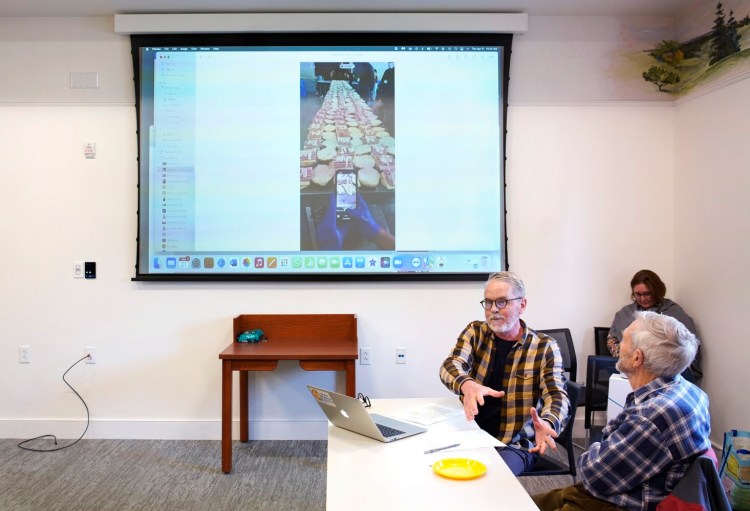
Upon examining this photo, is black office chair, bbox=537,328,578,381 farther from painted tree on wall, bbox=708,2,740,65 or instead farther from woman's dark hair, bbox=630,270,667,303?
painted tree on wall, bbox=708,2,740,65

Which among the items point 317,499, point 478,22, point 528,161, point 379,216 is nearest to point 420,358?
point 379,216

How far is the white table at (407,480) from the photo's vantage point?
150cm

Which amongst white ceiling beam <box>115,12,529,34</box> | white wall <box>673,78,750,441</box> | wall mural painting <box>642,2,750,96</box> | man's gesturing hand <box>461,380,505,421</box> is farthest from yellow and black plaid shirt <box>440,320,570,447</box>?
white ceiling beam <box>115,12,529,34</box>

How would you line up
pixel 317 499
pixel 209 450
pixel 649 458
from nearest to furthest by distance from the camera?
1. pixel 649 458
2. pixel 317 499
3. pixel 209 450

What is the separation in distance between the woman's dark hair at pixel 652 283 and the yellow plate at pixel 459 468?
2629 millimetres

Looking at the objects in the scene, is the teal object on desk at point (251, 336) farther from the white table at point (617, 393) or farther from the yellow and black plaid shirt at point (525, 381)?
the white table at point (617, 393)

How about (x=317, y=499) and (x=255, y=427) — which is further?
(x=255, y=427)

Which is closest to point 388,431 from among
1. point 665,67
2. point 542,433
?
point 542,433

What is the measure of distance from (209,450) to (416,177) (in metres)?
2.29

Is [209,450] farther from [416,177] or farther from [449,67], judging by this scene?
[449,67]

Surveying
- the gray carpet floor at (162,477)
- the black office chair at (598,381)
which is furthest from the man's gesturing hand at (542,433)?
the black office chair at (598,381)

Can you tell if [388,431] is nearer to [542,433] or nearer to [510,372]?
[542,433]

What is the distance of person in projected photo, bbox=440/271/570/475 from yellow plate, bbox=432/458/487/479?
46 cm

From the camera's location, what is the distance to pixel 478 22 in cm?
398
